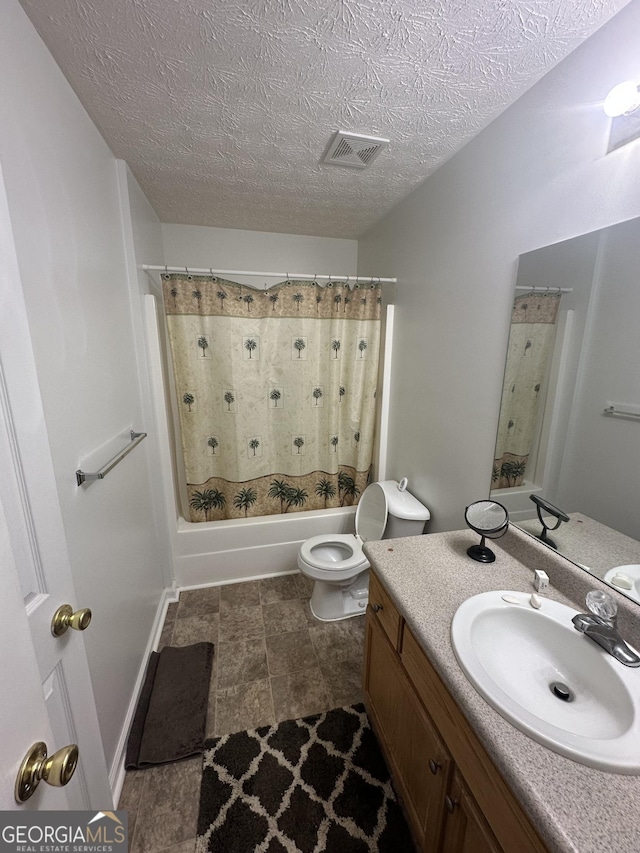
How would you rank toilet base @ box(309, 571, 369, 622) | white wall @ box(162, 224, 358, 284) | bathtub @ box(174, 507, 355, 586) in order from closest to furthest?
toilet base @ box(309, 571, 369, 622) → bathtub @ box(174, 507, 355, 586) → white wall @ box(162, 224, 358, 284)

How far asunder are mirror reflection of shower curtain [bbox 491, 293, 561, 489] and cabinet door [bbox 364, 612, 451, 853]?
78 cm

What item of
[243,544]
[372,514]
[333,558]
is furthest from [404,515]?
[243,544]

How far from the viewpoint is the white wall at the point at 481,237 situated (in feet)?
2.99

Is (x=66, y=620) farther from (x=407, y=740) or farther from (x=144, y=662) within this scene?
(x=144, y=662)

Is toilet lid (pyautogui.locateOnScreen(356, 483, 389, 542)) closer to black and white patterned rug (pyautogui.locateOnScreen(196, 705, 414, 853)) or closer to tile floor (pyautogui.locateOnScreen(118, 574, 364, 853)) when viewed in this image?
tile floor (pyautogui.locateOnScreen(118, 574, 364, 853))

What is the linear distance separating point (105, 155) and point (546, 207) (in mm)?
1710

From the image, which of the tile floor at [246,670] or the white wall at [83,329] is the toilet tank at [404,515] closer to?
the tile floor at [246,670]

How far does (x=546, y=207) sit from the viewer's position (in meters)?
1.08

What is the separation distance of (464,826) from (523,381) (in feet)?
3.99

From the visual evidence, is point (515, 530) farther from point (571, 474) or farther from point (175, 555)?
point (175, 555)

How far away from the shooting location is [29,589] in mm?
627

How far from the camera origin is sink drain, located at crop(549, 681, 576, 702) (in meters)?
0.79

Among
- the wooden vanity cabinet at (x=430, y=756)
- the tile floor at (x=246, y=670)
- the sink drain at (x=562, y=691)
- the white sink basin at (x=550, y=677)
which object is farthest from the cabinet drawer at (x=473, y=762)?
the tile floor at (x=246, y=670)

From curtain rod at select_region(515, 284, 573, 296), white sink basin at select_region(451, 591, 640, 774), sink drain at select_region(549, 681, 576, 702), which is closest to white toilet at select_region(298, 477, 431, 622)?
white sink basin at select_region(451, 591, 640, 774)
